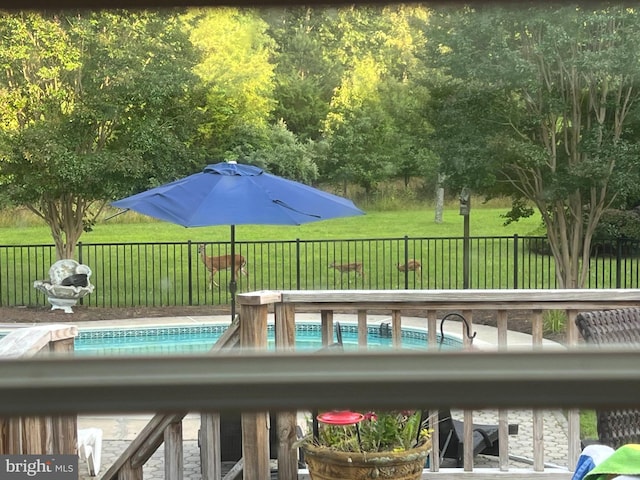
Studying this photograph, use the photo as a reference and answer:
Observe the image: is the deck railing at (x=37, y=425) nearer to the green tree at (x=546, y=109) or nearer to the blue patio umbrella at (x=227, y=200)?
the green tree at (x=546, y=109)

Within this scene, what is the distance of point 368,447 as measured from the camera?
2.41 meters

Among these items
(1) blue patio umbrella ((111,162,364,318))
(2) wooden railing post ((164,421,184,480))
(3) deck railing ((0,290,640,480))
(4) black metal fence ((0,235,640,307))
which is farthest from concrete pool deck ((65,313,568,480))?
(3) deck railing ((0,290,640,480))

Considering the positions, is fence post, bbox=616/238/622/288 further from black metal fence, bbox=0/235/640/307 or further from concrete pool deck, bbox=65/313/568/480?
concrete pool deck, bbox=65/313/568/480

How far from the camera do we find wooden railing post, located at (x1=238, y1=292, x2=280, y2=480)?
8.32ft

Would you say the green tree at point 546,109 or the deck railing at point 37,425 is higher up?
the green tree at point 546,109

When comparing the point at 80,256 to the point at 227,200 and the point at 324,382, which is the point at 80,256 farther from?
the point at 324,382

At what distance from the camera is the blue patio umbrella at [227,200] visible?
203 inches

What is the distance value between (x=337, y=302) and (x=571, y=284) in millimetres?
4368

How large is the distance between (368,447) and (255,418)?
43 cm

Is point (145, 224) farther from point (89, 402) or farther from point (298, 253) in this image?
point (89, 402)

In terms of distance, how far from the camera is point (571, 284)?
646cm

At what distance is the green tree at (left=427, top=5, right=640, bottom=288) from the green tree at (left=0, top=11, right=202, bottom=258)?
355mm

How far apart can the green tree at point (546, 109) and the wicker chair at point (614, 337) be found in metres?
0.48

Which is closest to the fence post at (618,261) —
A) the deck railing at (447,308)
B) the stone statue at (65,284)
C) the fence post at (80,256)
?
the deck railing at (447,308)
